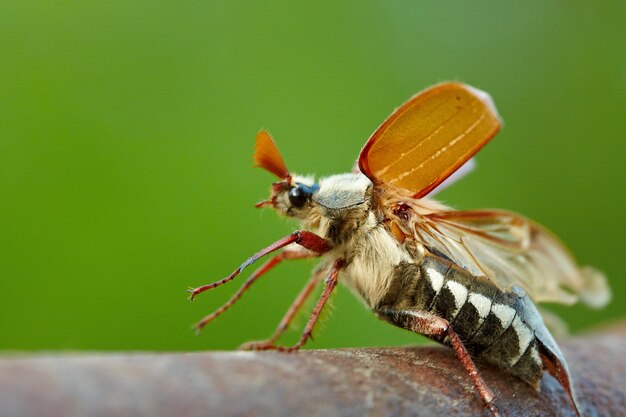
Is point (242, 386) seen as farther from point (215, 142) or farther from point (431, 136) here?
point (215, 142)

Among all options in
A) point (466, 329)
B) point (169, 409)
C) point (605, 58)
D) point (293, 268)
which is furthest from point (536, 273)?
point (605, 58)

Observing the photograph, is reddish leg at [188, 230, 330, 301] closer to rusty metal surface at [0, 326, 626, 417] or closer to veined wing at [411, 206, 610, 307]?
veined wing at [411, 206, 610, 307]

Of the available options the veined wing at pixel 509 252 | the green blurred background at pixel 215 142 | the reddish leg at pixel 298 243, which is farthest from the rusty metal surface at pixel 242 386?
the green blurred background at pixel 215 142

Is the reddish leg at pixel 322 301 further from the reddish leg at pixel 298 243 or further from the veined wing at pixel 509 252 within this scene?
the veined wing at pixel 509 252

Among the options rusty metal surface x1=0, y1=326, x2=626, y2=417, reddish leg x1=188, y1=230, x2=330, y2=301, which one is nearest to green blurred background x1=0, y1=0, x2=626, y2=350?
reddish leg x1=188, y1=230, x2=330, y2=301

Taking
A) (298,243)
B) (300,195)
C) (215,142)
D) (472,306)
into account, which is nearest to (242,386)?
(298,243)

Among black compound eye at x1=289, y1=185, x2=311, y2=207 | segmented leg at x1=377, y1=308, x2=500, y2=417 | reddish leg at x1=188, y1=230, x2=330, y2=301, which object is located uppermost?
black compound eye at x1=289, y1=185, x2=311, y2=207
